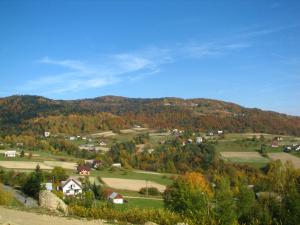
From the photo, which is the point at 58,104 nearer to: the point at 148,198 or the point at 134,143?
the point at 134,143

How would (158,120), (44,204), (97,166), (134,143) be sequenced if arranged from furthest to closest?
(158,120) → (134,143) → (97,166) → (44,204)

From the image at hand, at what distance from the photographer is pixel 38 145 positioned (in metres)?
101

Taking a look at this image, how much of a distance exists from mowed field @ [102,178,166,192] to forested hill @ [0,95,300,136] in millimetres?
62934

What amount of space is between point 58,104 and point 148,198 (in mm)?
121435

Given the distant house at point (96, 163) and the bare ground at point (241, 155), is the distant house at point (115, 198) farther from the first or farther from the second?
the bare ground at point (241, 155)

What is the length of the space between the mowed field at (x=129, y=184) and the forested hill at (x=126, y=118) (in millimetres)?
62934

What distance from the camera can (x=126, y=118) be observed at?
505 feet

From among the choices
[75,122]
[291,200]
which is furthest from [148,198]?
[75,122]

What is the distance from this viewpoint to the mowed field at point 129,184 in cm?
6412

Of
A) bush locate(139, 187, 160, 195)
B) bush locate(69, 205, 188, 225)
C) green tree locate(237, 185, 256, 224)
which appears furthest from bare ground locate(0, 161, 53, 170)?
bush locate(69, 205, 188, 225)

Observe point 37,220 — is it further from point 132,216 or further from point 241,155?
point 241,155

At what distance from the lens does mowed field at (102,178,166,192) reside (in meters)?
64.1

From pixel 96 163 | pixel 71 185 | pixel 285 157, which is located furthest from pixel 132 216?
pixel 285 157

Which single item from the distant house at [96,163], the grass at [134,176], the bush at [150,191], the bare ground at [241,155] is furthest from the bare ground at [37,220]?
the bare ground at [241,155]
